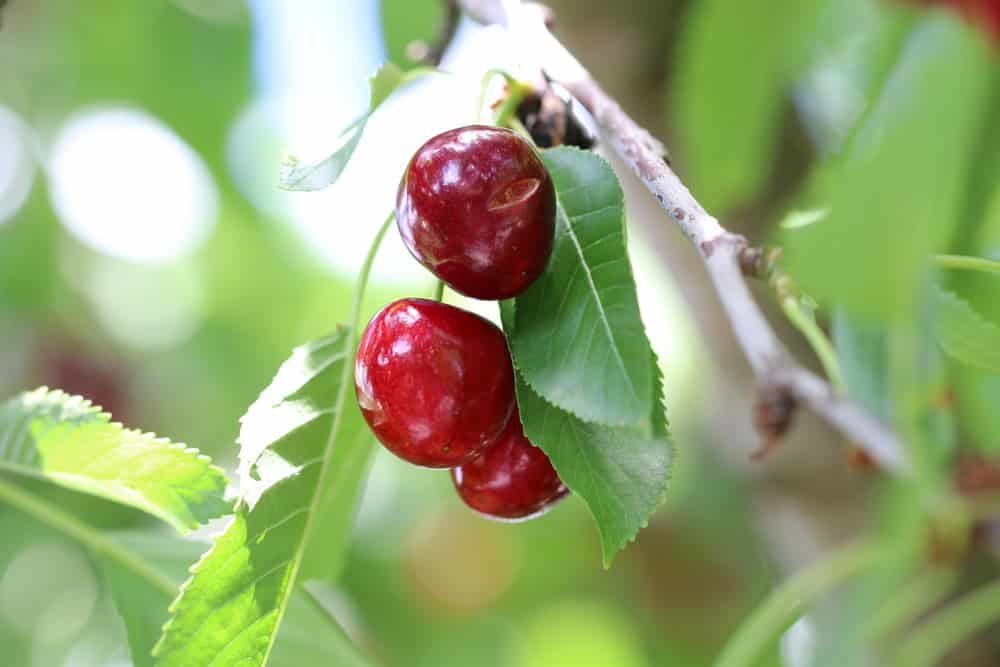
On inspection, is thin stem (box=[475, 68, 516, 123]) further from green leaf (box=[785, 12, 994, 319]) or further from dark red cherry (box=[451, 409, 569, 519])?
green leaf (box=[785, 12, 994, 319])

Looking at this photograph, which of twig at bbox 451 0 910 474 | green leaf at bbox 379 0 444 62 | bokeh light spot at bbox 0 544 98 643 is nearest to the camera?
twig at bbox 451 0 910 474

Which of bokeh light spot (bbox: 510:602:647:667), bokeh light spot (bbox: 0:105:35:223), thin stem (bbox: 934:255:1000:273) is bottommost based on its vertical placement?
bokeh light spot (bbox: 510:602:647:667)

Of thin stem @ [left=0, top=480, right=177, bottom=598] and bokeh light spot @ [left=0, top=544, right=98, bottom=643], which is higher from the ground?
thin stem @ [left=0, top=480, right=177, bottom=598]

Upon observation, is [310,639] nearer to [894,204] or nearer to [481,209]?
[481,209]

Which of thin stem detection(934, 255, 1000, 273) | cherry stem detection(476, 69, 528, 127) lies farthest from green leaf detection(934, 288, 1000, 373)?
cherry stem detection(476, 69, 528, 127)

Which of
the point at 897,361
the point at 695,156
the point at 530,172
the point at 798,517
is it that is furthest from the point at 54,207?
the point at 897,361

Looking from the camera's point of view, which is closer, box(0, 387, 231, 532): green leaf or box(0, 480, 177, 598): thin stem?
box(0, 387, 231, 532): green leaf
